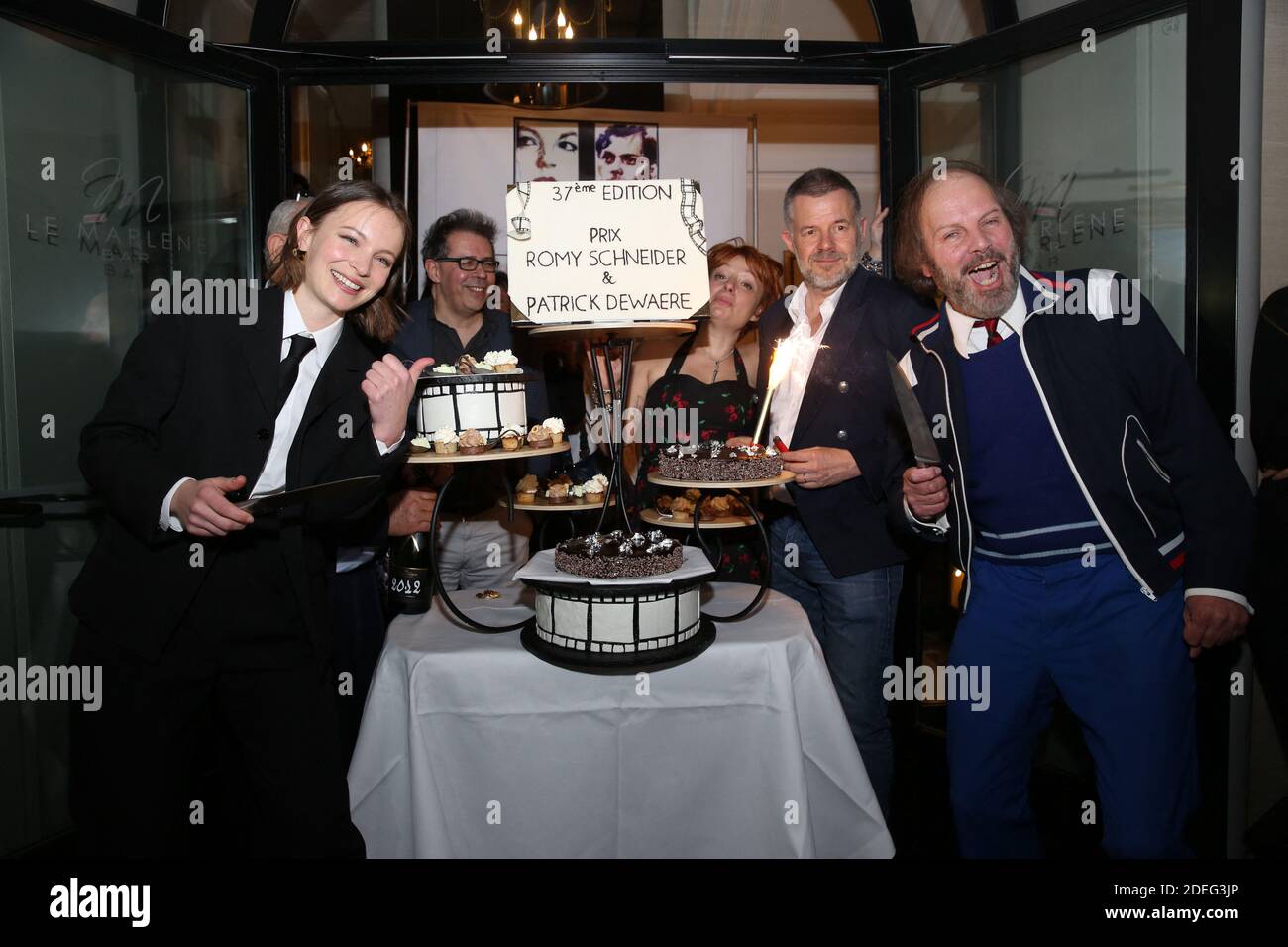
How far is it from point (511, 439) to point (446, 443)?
0.16 meters

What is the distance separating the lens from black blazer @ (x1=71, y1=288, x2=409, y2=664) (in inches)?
67.2

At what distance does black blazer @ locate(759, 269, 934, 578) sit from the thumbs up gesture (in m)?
1.28

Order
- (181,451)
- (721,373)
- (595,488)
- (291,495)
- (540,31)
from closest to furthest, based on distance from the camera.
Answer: (291,495)
(181,451)
(595,488)
(721,373)
(540,31)

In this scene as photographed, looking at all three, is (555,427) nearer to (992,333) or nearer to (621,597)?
(621,597)

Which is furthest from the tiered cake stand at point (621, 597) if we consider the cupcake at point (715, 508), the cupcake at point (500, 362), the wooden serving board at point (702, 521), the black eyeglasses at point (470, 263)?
the black eyeglasses at point (470, 263)

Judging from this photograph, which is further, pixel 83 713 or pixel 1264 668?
pixel 1264 668

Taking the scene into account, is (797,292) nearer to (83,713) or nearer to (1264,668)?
(1264,668)

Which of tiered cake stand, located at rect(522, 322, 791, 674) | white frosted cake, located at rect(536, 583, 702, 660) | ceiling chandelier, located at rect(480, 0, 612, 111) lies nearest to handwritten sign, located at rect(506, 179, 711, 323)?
tiered cake stand, located at rect(522, 322, 791, 674)

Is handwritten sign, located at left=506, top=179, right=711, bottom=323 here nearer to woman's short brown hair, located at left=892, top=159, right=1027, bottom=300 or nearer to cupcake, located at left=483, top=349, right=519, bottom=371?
cupcake, located at left=483, top=349, right=519, bottom=371

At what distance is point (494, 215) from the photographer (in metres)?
4.79

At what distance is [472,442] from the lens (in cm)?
197

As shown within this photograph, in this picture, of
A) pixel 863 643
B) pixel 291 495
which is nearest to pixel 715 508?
pixel 863 643
